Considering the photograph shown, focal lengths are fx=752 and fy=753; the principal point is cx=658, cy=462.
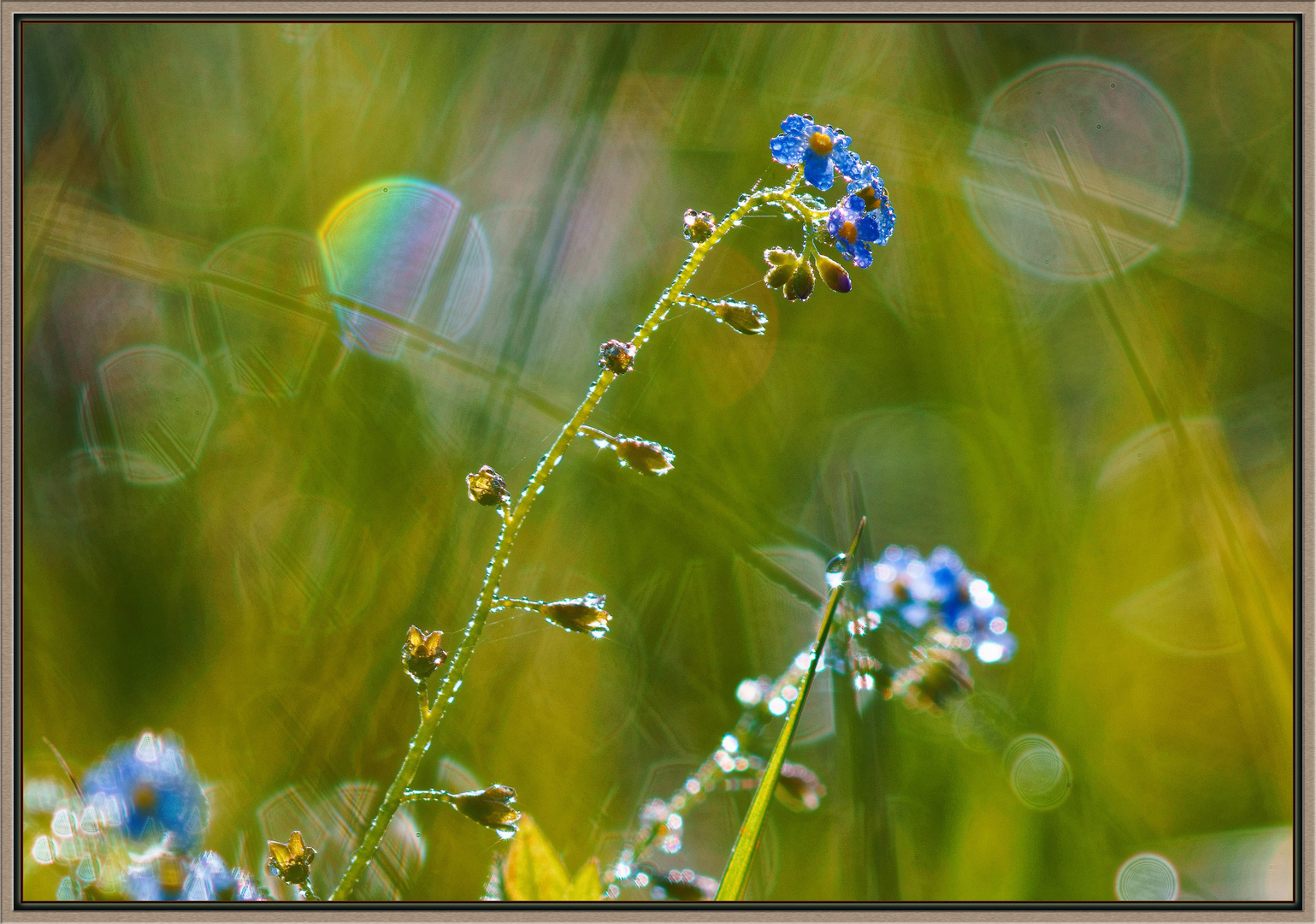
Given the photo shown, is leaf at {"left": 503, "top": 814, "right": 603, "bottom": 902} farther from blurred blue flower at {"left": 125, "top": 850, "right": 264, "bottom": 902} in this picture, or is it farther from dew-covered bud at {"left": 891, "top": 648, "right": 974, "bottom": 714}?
dew-covered bud at {"left": 891, "top": 648, "right": 974, "bottom": 714}

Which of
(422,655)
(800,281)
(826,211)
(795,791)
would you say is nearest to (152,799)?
(422,655)

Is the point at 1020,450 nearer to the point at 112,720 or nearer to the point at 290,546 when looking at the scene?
the point at 290,546

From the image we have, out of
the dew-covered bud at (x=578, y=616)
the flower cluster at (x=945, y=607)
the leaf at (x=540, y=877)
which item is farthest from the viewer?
the flower cluster at (x=945, y=607)

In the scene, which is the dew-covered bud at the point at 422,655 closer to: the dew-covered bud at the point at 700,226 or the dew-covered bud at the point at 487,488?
the dew-covered bud at the point at 487,488

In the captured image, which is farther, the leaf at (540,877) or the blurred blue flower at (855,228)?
the leaf at (540,877)

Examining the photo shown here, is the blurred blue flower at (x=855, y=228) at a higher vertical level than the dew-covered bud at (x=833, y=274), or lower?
higher

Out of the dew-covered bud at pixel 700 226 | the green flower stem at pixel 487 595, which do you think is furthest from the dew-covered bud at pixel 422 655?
the dew-covered bud at pixel 700 226

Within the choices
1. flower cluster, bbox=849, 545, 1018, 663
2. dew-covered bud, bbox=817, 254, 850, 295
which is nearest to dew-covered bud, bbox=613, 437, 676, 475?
dew-covered bud, bbox=817, 254, 850, 295
